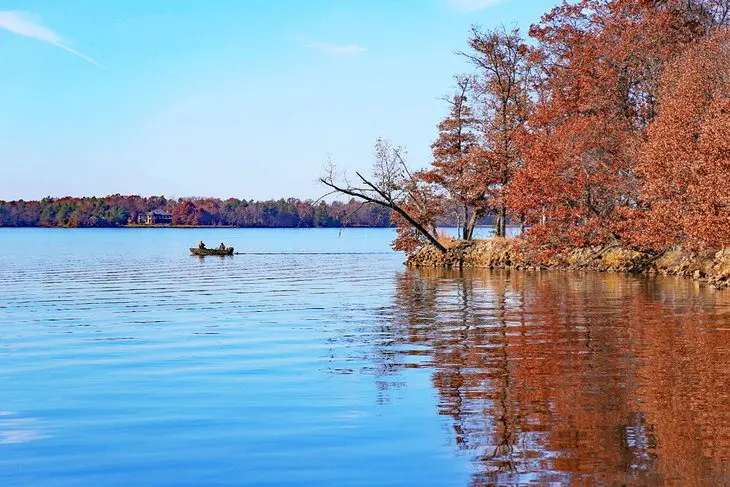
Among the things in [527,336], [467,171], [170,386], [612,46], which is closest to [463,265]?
[467,171]

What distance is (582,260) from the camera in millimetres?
52500

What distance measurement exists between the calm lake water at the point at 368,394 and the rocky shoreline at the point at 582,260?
42.1 feet

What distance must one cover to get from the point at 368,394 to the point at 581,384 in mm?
3368

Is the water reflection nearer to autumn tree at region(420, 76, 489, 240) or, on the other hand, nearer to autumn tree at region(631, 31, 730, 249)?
autumn tree at region(631, 31, 730, 249)

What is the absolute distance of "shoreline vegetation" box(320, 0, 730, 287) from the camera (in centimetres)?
4088

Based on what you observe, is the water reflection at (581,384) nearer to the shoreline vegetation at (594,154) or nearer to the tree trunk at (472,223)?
the shoreline vegetation at (594,154)

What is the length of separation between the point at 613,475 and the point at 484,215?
5596 cm

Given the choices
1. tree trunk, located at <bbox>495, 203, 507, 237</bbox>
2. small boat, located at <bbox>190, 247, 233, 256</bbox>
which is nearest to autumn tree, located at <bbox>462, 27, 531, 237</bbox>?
tree trunk, located at <bbox>495, 203, 507, 237</bbox>

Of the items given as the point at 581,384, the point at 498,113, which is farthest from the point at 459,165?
the point at 581,384

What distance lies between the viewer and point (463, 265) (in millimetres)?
59156

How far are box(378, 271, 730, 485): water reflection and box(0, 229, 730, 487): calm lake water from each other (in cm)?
4

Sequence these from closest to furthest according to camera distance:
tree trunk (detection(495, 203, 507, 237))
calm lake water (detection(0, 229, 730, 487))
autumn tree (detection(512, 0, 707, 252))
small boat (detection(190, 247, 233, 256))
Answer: calm lake water (detection(0, 229, 730, 487)) < autumn tree (detection(512, 0, 707, 252)) < tree trunk (detection(495, 203, 507, 237)) < small boat (detection(190, 247, 233, 256))

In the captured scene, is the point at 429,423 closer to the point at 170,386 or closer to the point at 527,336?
the point at 170,386

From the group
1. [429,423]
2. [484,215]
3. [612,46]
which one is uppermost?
[612,46]
